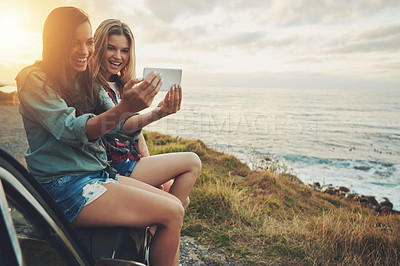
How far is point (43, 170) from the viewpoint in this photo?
1430 mm

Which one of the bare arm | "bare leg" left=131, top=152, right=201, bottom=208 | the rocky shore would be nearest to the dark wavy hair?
the bare arm

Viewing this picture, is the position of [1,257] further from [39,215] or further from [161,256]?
[161,256]

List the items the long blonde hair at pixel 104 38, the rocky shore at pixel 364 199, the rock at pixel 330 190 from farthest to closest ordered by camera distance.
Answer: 1. the rock at pixel 330 190
2. the rocky shore at pixel 364 199
3. the long blonde hair at pixel 104 38

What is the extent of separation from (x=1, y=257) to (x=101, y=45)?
7.04ft

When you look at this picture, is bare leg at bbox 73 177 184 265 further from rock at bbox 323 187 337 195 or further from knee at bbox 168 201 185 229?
rock at bbox 323 187 337 195

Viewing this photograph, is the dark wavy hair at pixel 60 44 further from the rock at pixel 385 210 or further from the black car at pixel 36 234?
the rock at pixel 385 210

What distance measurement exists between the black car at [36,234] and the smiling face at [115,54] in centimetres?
172

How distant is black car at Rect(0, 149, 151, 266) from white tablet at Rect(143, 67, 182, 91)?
0.95 meters

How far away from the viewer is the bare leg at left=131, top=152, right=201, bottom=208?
220 cm

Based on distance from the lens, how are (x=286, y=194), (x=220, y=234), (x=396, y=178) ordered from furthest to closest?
(x=396, y=178) < (x=286, y=194) < (x=220, y=234)

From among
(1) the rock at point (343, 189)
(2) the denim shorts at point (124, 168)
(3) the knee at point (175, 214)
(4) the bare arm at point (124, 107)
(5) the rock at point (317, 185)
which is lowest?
(1) the rock at point (343, 189)

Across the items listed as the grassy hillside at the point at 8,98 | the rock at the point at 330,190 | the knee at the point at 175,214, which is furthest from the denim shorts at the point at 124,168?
the rock at the point at 330,190

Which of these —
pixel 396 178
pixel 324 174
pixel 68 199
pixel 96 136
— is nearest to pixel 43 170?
pixel 68 199

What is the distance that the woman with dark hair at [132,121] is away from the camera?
6.86ft
